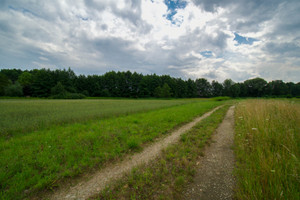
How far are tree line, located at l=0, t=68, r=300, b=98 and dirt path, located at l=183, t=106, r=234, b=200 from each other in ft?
208

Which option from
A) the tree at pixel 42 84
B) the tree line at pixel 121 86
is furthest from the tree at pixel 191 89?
the tree at pixel 42 84

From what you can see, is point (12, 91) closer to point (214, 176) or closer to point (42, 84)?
point (42, 84)

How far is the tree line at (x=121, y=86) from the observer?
56.4 meters

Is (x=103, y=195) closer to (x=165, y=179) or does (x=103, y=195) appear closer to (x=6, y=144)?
(x=165, y=179)

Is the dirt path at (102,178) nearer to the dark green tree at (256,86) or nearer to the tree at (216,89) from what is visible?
the tree at (216,89)

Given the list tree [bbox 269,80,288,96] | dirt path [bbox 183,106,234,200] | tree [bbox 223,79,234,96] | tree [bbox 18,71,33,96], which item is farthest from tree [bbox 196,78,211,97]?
tree [bbox 18,71,33,96]

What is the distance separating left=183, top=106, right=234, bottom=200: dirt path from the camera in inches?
109

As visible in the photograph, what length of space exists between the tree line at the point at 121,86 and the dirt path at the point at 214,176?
63500 mm

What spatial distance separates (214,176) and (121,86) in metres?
76.2

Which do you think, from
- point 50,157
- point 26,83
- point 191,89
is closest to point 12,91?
point 26,83

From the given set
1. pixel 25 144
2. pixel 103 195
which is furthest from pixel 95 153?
pixel 25 144

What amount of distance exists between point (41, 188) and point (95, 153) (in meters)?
1.81

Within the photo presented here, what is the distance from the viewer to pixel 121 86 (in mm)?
75250

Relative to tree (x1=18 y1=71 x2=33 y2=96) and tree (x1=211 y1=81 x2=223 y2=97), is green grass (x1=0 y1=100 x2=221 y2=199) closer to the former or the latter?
tree (x1=18 y1=71 x2=33 y2=96)
